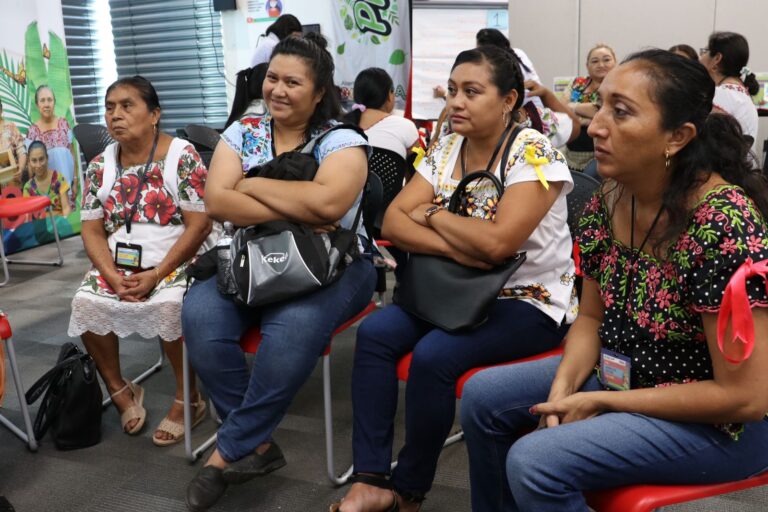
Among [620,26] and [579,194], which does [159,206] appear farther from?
[620,26]

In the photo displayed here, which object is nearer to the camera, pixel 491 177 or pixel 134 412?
pixel 491 177

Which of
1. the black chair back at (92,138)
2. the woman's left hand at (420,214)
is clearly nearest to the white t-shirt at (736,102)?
the woman's left hand at (420,214)

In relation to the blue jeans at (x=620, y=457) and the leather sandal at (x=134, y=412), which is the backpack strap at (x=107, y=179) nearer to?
the leather sandal at (x=134, y=412)

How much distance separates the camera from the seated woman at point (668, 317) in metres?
1.24

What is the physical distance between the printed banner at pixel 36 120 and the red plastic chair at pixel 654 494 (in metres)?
4.75

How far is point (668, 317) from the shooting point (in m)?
1.35

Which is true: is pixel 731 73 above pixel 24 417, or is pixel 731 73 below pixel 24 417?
above

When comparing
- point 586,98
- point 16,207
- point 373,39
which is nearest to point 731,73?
point 586,98

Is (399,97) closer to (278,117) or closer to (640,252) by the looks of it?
(278,117)

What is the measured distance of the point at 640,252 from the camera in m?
1.44

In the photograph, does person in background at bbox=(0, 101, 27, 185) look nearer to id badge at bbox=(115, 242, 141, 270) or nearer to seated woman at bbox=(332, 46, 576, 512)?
id badge at bbox=(115, 242, 141, 270)

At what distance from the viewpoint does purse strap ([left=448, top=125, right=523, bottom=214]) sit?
1.92m

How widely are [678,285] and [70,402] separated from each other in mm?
2086

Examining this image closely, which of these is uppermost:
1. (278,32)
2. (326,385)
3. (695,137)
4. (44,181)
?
(278,32)
